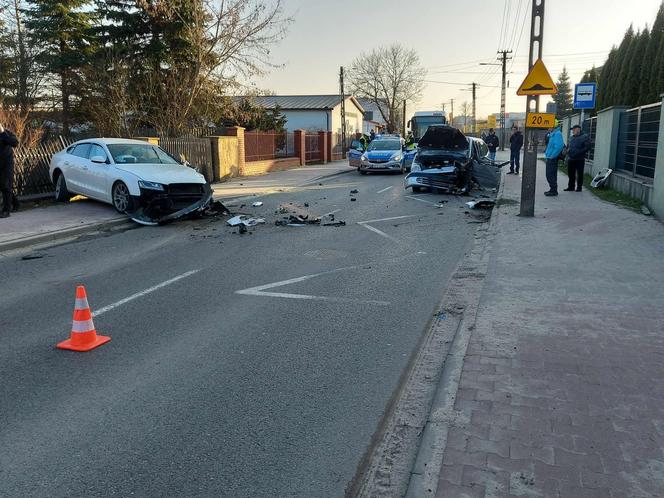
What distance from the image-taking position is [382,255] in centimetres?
879

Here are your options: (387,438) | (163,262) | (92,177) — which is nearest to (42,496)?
(387,438)

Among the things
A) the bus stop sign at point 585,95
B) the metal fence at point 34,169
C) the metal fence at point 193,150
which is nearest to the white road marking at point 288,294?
the metal fence at point 34,169

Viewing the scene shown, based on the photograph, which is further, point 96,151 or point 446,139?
point 446,139

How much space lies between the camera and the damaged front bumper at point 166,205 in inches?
457

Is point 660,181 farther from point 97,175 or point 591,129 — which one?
point 591,129

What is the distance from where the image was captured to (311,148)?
35.0m

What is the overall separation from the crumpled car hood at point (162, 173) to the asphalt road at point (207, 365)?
2789 millimetres

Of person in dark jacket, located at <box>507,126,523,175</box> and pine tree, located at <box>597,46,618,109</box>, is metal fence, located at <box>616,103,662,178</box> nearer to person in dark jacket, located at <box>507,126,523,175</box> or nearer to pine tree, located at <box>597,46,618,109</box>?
person in dark jacket, located at <box>507,126,523,175</box>

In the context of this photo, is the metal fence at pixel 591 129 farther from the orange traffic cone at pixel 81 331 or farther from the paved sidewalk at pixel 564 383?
the orange traffic cone at pixel 81 331

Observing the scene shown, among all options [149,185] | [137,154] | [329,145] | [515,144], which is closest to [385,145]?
[515,144]

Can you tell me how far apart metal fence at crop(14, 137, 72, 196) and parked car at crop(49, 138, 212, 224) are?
0.37m

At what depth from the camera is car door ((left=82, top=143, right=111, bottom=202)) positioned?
489 inches

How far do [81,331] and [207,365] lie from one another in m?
1.25

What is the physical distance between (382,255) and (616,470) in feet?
19.7
